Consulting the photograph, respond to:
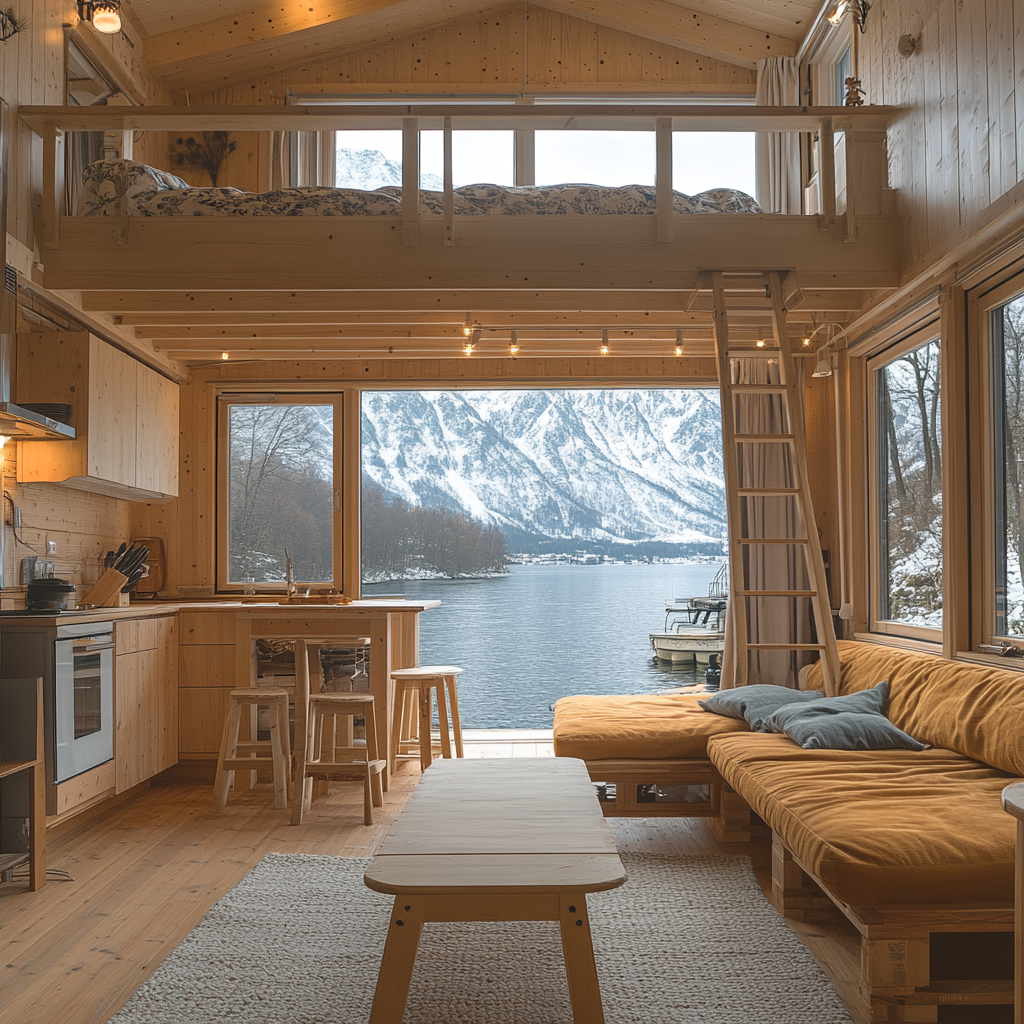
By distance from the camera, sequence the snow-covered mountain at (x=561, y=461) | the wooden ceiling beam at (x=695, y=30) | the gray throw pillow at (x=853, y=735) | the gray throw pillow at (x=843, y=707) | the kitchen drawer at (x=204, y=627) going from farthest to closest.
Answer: the snow-covered mountain at (x=561, y=461)
the wooden ceiling beam at (x=695, y=30)
the kitchen drawer at (x=204, y=627)
the gray throw pillow at (x=843, y=707)
the gray throw pillow at (x=853, y=735)

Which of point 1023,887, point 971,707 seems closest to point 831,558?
point 971,707

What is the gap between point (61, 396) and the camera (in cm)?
444

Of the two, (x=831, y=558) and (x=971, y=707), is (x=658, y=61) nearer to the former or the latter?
(x=831, y=558)

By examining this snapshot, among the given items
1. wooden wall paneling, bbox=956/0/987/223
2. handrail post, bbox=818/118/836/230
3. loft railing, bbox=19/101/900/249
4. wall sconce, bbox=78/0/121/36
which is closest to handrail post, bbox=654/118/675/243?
loft railing, bbox=19/101/900/249

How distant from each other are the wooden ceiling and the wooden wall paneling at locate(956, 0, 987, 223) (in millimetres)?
2416

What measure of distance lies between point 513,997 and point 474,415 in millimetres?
28757

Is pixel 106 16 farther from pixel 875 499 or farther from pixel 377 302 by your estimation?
pixel 875 499

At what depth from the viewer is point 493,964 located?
8.69ft

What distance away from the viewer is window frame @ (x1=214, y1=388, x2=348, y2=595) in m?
6.07

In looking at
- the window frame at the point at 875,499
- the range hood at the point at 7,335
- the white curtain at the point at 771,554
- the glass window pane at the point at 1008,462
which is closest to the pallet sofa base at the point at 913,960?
the glass window pane at the point at 1008,462

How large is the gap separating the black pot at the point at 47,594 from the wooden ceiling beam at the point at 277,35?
3340 millimetres

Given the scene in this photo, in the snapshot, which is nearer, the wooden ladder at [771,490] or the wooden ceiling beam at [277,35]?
the wooden ladder at [771,490]

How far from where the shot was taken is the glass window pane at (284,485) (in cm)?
621

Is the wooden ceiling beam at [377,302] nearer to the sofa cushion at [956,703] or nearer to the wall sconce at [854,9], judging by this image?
the wall sconce at [854,9]
